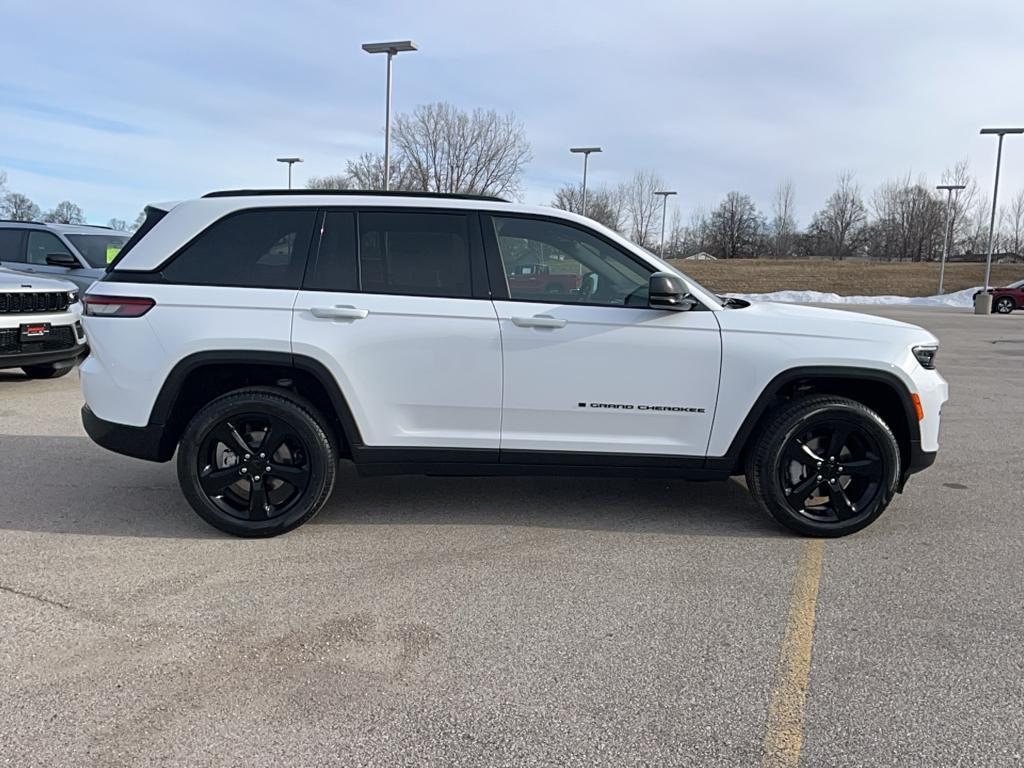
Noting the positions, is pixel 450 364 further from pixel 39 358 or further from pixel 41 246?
pixel 41 246

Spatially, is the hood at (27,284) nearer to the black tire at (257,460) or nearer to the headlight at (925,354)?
the black tire at (257,460)

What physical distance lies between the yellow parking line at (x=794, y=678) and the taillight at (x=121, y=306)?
355cm

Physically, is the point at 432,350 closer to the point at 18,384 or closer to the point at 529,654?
the point at 529,654

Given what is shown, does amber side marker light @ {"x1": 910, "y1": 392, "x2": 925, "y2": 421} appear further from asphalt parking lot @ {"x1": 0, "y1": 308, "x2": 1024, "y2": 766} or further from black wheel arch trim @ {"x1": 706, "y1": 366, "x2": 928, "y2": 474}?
asphalt parking lot @ {"x1": 0, "y1": 308, "x2": 1024, "y2": 766}

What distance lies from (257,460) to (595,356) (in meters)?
1.94

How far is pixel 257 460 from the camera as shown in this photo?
4.35 meters

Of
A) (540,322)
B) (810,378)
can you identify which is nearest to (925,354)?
(810,378)

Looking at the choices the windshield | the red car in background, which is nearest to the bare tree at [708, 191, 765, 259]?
the red car in background

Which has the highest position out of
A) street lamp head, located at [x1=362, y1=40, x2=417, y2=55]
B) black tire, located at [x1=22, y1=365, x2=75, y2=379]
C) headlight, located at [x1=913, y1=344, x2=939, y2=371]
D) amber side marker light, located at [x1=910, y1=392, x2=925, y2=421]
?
street lamp head, located at [x1=362, y1=40, x2=417, y2=55]

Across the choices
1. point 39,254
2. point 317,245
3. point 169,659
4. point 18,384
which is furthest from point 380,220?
point 39,254

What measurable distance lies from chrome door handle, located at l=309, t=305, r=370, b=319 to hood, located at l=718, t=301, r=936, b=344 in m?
1.97

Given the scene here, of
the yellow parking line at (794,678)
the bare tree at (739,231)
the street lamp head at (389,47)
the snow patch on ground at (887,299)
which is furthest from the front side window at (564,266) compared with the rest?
the bare tree at (739,231)

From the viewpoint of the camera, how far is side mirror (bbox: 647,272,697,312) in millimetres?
4129

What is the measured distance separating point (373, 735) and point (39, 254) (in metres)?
11.3
